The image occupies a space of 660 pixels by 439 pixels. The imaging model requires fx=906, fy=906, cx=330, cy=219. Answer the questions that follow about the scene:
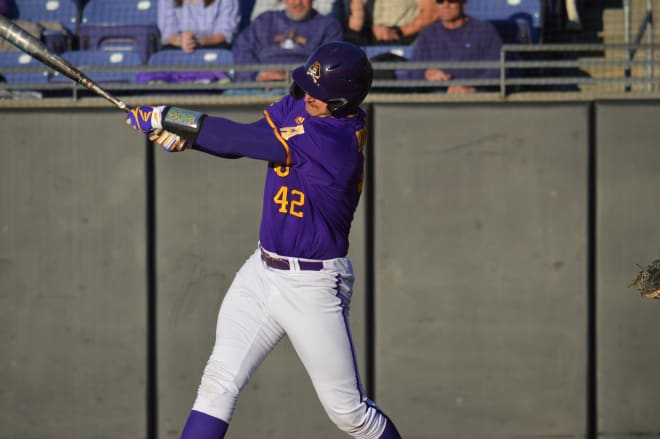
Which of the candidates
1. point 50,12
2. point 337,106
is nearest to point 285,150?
point 337,106

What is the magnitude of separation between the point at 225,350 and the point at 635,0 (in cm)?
560

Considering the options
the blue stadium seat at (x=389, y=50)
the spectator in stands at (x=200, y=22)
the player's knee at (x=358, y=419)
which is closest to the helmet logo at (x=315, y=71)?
the player's knee at (x=358, y=419)

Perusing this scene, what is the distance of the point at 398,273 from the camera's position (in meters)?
5.85

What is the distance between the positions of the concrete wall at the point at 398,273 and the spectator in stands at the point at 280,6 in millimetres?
1685

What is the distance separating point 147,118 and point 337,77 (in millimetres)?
760

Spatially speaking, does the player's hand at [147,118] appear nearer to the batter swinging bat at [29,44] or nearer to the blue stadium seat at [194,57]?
the batter swinging bat at [29,44]

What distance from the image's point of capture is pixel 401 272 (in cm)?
585

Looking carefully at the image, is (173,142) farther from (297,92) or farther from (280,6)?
(280,6)

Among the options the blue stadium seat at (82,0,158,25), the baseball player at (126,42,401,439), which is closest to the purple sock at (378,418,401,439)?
the baseball player at (126,42,401,439)

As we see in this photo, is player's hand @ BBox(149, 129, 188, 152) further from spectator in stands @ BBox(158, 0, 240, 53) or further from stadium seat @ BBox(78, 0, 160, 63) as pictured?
stadium seat @ BBox(78, 0, 160, 63)

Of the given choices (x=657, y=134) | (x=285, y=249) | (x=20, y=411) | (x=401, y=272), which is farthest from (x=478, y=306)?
(x=20, y=411)

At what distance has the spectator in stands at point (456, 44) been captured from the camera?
21.4 feet

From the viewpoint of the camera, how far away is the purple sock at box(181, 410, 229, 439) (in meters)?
3.51

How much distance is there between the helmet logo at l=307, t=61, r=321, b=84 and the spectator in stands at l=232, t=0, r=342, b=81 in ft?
10.3
